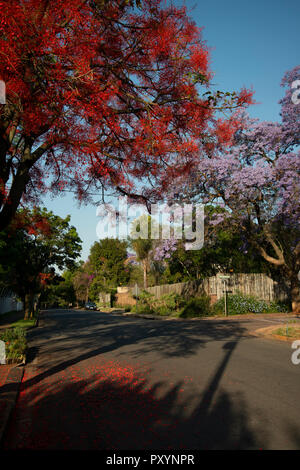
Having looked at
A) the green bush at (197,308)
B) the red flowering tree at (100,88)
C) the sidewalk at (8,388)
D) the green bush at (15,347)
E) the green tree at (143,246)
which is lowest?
the sidewalk at (8,388)

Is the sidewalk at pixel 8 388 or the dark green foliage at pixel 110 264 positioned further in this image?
the dark green foliage at pixel 110 264

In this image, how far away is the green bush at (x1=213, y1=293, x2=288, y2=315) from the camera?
83.2ft

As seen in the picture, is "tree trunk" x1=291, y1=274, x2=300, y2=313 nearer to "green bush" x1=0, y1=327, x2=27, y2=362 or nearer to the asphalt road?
the asphalt road

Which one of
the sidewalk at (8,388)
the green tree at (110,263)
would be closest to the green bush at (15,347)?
the sidewalk at (8,388)

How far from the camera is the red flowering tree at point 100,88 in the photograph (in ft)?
19.3

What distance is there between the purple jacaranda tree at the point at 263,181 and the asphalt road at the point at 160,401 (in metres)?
11.5

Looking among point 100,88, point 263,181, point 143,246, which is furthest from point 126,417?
point 143,246

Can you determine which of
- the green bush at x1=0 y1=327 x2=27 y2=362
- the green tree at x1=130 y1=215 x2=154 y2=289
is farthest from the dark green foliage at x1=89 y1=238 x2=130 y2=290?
the green bush at x1=0 y1=327 x2=27 y2=362

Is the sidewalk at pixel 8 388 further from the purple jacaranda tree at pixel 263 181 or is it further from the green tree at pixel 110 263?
the green tree at pixel 110 263

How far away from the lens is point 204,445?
3865 mm

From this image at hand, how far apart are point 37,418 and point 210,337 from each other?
9059 millimetres

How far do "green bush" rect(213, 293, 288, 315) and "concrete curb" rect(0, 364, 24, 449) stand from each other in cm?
1887

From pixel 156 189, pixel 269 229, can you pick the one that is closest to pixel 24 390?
pixel 156 189
